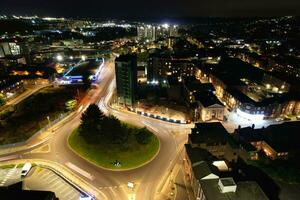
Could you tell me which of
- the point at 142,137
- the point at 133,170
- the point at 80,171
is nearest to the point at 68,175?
the point at 80,171

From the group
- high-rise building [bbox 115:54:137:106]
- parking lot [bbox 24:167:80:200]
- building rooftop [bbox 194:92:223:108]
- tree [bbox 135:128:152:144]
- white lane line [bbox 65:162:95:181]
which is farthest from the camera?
high-rise building [bbox 115:54:137:106]

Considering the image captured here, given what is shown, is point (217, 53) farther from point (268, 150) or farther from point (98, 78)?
point (268, 150)

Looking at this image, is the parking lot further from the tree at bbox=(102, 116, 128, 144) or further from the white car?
the tree at bbox=(102, 116, 128, 144)

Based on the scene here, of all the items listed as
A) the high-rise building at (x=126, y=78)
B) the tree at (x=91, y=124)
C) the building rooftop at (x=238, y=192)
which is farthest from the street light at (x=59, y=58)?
the building rooftop at (x=238, y=192)

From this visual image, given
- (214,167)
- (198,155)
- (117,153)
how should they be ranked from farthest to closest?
(117,153), (198,155), (214,167)

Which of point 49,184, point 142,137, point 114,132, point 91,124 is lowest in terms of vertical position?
point 49,184

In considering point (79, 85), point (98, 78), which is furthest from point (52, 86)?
point (98, 78)

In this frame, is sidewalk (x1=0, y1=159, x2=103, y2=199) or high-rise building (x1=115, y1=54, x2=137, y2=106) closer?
sidewalk (x1=0, y1=159, x2=103, y2=199)

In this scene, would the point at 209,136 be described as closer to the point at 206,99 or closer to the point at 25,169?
the point at 206,99

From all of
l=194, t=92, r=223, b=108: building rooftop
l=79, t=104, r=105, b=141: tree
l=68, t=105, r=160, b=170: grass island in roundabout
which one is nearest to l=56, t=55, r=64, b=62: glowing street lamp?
l=79, t=104, r=105, b=141: tree
